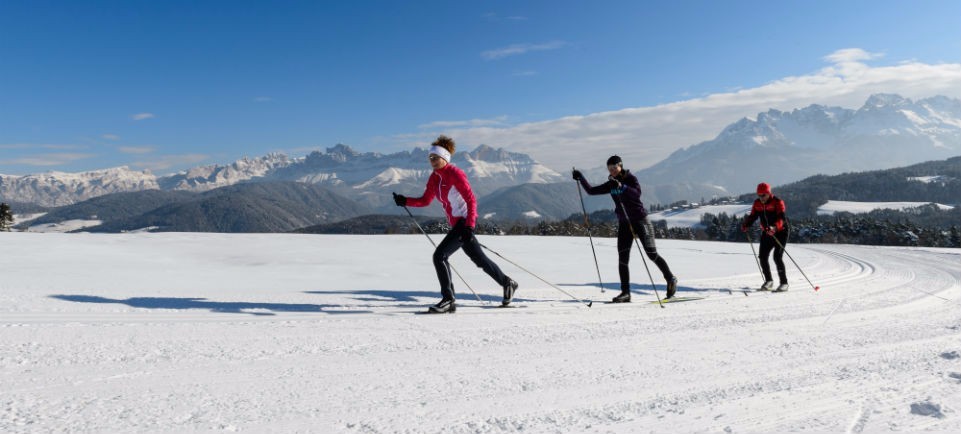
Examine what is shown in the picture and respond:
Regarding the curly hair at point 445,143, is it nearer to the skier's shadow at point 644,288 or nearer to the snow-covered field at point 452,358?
the snow-covered field at point 452,358

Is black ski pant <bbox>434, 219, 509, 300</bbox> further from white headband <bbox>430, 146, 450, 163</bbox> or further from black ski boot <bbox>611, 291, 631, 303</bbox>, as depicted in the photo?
black ski boot <bbox>611, 291, 631, 303</bbox>

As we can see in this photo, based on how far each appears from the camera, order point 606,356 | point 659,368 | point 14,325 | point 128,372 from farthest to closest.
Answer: point 14,325, point 606,356, point 659,368, point 128,372

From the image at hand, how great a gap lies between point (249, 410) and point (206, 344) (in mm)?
1650

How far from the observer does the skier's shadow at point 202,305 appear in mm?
5930

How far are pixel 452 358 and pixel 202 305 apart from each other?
143 inches

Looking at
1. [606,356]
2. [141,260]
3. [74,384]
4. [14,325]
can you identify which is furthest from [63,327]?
[141,260]

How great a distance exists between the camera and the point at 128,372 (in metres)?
3.53

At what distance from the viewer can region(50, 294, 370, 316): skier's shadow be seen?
5930mm

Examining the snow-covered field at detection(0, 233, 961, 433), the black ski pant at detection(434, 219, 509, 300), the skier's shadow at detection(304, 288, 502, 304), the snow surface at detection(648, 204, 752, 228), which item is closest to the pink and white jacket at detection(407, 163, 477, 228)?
the black ski pant at detection(434, 219, 509, 300)

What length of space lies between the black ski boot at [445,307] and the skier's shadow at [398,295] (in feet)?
2.55

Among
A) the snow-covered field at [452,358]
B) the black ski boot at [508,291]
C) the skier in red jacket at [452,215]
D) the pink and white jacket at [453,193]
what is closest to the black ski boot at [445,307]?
the skier in red jacket at [452,215]

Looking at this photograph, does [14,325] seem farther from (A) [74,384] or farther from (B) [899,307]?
(B) [899,307]

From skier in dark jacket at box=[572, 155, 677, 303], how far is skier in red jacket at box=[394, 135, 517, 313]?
1.74 m

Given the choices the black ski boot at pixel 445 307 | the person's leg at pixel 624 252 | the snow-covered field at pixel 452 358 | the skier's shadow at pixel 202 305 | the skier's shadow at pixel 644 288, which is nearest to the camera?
the snow-covered field at pixel 452 358
